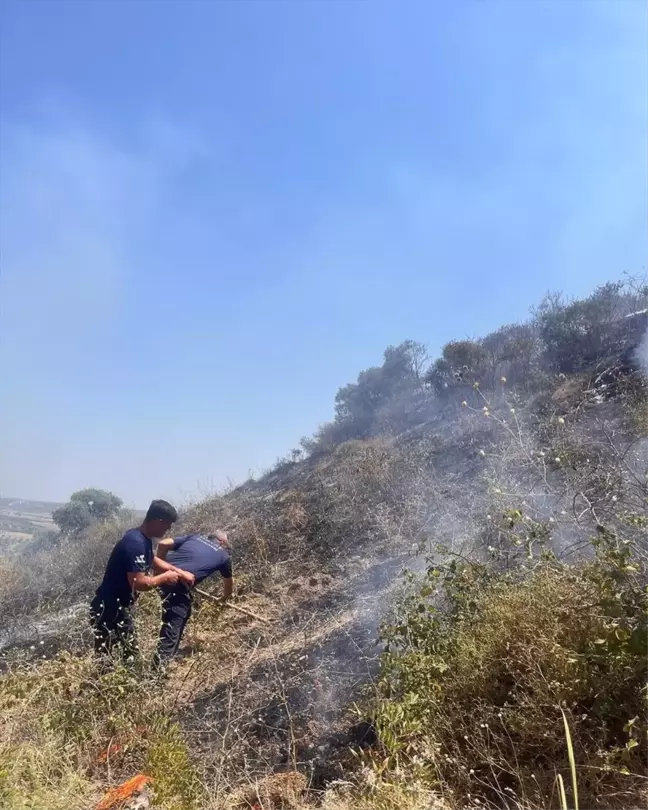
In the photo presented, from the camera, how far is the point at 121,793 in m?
2.11

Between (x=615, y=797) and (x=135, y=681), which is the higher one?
(x=135, y=681)

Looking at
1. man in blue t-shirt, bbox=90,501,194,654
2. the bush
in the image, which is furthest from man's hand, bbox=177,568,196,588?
the bush

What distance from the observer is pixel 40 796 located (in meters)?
2.01

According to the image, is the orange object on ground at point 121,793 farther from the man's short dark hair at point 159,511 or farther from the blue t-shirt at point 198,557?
the blue t-shirt at point 198,557

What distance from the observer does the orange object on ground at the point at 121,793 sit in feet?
6.72

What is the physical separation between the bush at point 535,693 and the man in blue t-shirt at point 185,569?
1.86m

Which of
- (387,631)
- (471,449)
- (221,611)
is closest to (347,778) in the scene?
(387,631)

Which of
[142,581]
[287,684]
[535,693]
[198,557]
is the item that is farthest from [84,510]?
[535,693]

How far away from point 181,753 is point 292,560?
3805 millimetres

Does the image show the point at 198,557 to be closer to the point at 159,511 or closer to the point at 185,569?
the point at 185,569

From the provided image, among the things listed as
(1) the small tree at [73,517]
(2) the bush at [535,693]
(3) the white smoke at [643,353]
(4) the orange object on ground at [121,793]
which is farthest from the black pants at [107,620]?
(1) the small tree at [73,517]

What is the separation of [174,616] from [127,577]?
0.55m

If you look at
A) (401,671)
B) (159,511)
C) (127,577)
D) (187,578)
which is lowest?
(401,671)

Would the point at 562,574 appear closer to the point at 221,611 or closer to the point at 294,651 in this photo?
the point at 294,651
